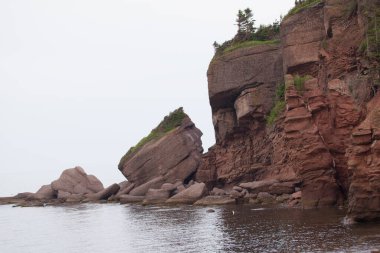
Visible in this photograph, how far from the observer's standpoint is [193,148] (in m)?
76.6

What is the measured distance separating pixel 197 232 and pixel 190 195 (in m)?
24.2

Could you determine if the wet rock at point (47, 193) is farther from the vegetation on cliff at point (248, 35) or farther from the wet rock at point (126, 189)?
the vegetation on cliff at point (248, 35)

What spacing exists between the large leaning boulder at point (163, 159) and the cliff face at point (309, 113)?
130 inches

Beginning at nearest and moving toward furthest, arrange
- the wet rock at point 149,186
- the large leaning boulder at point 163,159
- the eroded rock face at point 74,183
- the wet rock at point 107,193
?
the wet rock at point 149,186 < the large leaning boulder at point 163,159 < the wet rock at point 107,193 < the eroded rock face at point 74,183

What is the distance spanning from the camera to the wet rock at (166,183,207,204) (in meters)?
60.0

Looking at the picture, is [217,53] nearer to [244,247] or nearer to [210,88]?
[210,88]

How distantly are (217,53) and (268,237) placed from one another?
1761 inches

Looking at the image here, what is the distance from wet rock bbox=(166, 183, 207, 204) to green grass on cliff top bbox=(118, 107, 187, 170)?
1774cm

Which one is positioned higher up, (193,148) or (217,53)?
(217,53)

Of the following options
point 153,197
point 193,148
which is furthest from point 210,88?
point 153,197

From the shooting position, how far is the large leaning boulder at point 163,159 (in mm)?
74000

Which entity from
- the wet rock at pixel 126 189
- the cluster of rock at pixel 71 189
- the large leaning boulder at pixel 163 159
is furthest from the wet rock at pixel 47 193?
the large leaning boulder at pixel 163 159

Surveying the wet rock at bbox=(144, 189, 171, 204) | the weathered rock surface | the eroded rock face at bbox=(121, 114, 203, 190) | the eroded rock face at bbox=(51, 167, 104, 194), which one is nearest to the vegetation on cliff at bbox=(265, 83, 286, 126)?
the wet rock at bbox=(144, 189, 171, 204)

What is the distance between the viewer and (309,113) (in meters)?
43.3
